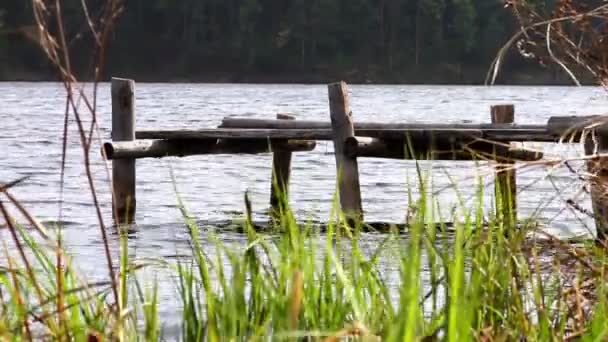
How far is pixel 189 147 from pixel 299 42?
355 ft

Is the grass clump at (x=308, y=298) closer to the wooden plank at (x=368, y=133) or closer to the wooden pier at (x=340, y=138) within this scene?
the wooden plank at (x=368, y=133)

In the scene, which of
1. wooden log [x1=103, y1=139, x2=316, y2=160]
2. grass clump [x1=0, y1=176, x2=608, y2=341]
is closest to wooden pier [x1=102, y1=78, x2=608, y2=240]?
wooden log [x1=103, y1=139, x2=316, y2=160]

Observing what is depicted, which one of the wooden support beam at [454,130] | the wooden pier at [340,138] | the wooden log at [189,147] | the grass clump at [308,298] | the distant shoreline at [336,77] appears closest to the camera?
the grass clump at [308,298]

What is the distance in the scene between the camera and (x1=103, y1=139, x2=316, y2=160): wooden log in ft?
42.4

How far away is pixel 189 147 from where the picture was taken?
1414 centimetres

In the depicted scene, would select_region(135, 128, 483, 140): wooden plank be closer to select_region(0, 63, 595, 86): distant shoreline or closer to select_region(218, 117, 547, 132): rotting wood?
select_region(218, 117, 547, 132): rotting wood

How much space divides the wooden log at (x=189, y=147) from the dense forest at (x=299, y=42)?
312 ft

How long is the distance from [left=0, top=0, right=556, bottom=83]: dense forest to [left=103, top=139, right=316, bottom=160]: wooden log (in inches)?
3745

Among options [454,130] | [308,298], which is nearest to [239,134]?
[454,130]

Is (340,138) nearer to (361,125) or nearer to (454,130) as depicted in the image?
(361,125)

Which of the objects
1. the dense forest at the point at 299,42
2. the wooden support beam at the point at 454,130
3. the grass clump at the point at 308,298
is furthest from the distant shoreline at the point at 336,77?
the grass clump at the point at 308,298

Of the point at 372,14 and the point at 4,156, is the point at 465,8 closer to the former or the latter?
the point at 372,14

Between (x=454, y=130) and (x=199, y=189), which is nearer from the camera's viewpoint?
(x=454, y=130)

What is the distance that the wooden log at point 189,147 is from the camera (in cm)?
1292
